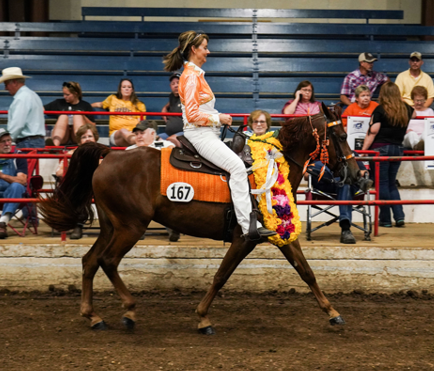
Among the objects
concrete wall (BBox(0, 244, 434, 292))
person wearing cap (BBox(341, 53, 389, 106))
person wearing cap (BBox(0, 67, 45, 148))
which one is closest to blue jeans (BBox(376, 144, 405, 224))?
concrete wall (BBox(0, 244, 434, 292))

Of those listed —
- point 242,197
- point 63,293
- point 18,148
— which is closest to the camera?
point 242,197

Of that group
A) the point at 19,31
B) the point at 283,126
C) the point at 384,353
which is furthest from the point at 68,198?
the point at 19,31

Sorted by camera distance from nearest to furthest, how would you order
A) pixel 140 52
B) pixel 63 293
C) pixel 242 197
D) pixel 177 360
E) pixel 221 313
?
Answer: pixel 177 360, pixel 242 197, pixel 221 313, pixel 63 293, pixel 140 52

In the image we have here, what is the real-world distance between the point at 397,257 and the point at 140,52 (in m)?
7.70

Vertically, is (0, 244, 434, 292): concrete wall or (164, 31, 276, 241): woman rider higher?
(164, 31, 276, 241): woman rider

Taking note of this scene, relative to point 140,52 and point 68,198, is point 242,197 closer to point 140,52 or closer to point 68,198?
point 68,198

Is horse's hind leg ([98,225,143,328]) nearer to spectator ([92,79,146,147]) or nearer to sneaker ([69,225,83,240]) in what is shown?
sneaker ([69,225,83,240])

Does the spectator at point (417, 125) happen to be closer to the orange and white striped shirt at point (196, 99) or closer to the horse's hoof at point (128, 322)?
the orange and white striped shirt at point (196, 99)

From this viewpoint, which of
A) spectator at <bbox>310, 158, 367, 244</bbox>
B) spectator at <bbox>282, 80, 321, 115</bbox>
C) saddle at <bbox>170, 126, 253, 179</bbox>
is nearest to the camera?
saddle at <bbox>170, 126, 253, 179</bbox>

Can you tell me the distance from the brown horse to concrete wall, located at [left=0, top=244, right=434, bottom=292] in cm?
101

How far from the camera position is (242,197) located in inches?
176

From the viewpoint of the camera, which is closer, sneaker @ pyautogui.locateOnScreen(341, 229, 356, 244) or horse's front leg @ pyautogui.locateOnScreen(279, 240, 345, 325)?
horse's front leg @ pyautogui.locateOnScreen(279, 240, 345, 325)

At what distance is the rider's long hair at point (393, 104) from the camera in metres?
7.14

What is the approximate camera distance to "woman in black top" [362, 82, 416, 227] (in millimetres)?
7137
